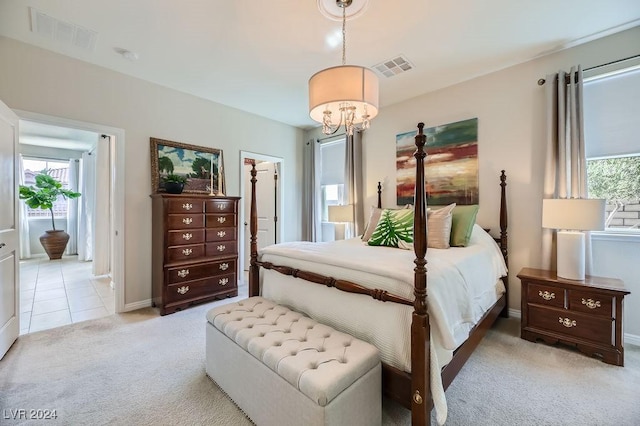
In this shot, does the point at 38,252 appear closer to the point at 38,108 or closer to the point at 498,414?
the point at 38,108

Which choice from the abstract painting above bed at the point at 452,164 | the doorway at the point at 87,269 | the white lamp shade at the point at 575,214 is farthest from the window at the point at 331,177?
the doorway at the point at 87,269

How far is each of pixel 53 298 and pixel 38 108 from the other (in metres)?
2.55

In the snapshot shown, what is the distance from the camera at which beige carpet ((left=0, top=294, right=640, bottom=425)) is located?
161 centimetres

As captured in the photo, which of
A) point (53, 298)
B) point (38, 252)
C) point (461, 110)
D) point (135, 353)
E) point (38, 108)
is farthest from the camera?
point (38, 252)

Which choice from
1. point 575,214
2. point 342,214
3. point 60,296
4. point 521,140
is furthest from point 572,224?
point 60,296

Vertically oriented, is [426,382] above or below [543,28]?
below

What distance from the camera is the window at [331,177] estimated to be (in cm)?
483

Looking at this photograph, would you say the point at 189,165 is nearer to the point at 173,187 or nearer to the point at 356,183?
the point at 173,187

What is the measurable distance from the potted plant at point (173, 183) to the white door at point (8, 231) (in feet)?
4.22

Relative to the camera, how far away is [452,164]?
3.47 metres

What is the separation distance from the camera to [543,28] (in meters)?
2.43

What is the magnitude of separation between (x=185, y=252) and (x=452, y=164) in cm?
355

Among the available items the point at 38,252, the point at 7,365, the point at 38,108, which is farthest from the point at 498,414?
the point at 38,252

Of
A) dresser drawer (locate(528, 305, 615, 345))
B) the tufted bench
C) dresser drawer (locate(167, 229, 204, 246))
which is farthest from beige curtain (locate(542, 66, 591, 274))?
dresser drawer (locate(167, 229, 204, 246))
